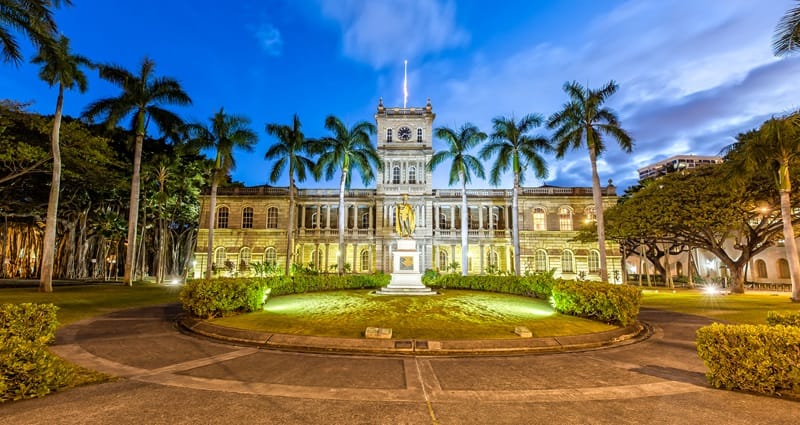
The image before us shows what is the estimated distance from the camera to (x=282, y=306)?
42.8 feet

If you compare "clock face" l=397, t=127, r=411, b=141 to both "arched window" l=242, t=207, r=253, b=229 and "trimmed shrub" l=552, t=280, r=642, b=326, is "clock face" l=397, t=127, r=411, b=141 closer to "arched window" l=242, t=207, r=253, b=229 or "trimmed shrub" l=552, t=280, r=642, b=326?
"arched window" l=242, t=207, r=253, b=229

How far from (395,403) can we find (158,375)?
156 inches

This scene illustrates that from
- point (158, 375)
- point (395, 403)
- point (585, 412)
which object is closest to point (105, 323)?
point (158, 375)

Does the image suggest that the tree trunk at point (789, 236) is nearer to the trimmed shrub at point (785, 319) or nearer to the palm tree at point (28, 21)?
the trimmed shrub at point (785, 319)

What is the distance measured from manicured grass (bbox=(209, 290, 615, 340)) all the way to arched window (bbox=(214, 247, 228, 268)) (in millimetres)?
28237

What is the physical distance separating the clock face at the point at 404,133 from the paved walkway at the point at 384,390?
33756 mm

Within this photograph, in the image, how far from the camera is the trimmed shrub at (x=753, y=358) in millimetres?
4906

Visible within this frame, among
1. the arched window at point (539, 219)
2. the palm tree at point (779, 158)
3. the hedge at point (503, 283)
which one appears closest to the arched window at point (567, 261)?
the arched window at point (539, 219)

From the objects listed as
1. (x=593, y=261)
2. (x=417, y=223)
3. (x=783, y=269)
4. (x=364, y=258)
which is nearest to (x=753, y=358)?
(x=417, y=223)

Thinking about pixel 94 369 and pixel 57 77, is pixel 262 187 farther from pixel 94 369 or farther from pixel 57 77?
pixel 94 369

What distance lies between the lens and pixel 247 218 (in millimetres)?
39219

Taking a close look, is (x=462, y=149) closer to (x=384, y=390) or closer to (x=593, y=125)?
(x=593, y=125)

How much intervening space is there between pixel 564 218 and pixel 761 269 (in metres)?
19.8

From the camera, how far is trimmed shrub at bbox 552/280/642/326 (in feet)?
32.7
